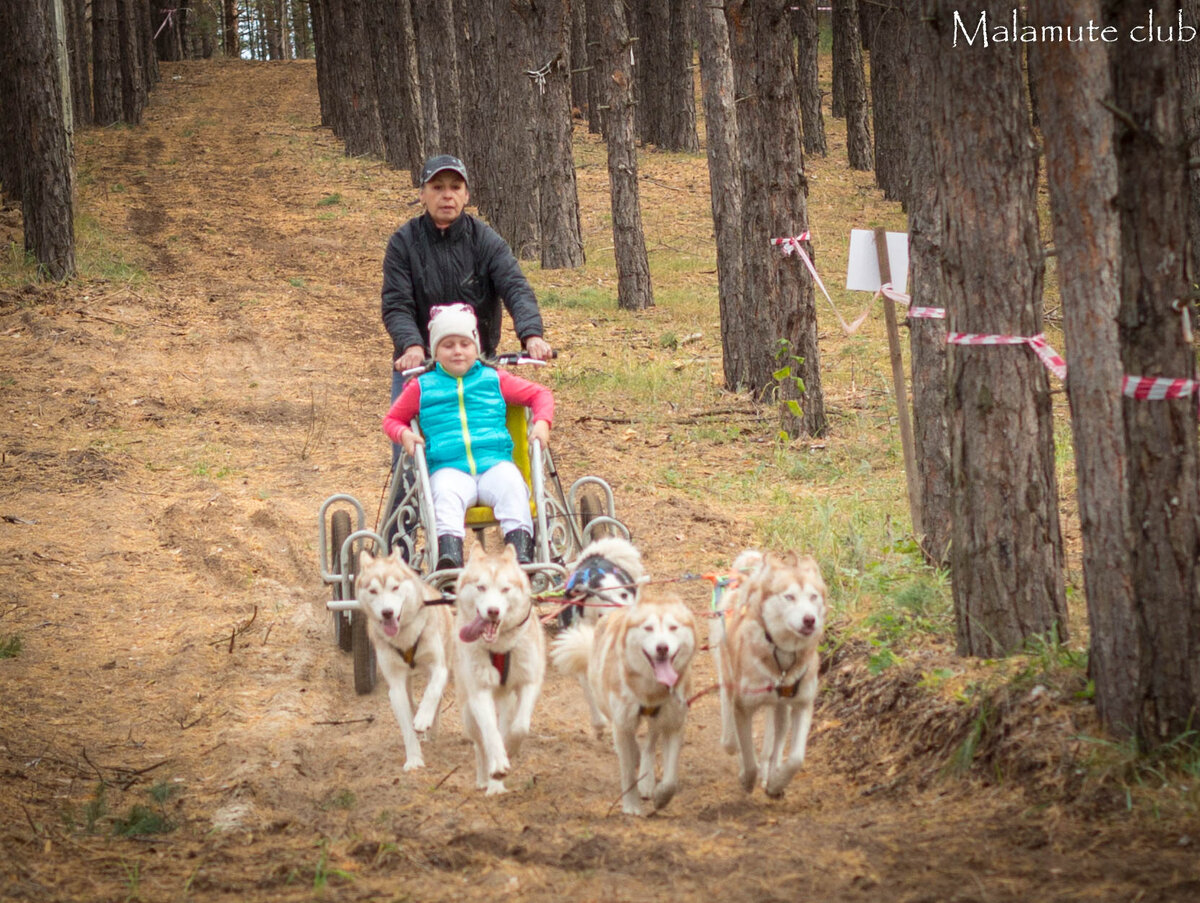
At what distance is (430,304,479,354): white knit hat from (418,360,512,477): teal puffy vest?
0.52 feet

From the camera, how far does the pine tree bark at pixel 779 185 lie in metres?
11.5

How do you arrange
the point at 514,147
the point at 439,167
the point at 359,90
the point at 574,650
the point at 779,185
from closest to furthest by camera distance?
the point at 574,650
the point at 439,167
the point at 779,185
the point at 514,147
the point at 359,90

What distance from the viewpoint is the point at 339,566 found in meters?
7.68

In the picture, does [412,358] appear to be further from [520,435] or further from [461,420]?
[520,435]

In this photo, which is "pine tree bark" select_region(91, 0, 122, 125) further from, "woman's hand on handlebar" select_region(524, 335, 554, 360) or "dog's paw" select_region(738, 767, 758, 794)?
"dog's paw" select_region(738, 767, 758, 794)

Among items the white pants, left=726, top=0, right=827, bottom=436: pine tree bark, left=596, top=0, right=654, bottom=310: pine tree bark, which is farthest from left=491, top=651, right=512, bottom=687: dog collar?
left=596, top=0, right=654, bottom=310: pine tree bark

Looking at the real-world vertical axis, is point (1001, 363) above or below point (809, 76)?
below

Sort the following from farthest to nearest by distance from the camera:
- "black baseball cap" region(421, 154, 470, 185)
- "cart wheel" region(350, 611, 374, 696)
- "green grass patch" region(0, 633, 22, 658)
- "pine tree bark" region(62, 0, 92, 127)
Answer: "pine tree bark" region(62, 0, 92, 127) → "black baseball cap" region(421, 154, 470, 185) → "green grass patch" region(0, 633, 22, 658) → "cart wheel" region(350, 611, 374, 696)

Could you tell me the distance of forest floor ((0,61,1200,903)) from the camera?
4270 millimetres

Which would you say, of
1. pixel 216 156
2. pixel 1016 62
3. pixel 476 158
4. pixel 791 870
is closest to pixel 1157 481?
pixel 791 870

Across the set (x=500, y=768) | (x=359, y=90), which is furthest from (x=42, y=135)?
(x=359, y=90)

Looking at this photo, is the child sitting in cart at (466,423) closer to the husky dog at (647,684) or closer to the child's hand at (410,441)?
the child's hand at (410,441)

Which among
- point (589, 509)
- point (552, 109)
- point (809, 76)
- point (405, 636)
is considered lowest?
point (405, 636)

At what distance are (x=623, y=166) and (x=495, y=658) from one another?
13.3m
